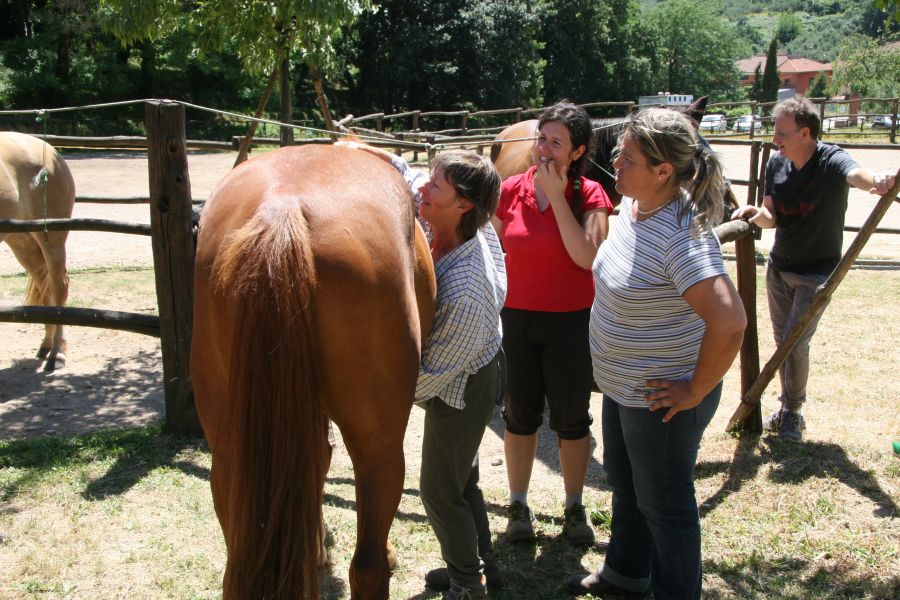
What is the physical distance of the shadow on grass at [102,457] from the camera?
362 centimetres

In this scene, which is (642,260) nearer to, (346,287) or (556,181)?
(556,181)

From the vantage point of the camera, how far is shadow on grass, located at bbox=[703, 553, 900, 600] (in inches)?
111

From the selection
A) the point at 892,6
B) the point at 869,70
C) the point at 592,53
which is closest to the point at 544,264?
the point at 892,6

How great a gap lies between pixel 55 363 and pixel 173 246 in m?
2.39

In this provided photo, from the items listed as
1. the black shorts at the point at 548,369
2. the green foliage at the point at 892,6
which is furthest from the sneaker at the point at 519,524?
the green foliage at the point at 892,6

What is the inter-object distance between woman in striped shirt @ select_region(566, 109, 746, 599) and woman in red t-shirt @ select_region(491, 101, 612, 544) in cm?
55

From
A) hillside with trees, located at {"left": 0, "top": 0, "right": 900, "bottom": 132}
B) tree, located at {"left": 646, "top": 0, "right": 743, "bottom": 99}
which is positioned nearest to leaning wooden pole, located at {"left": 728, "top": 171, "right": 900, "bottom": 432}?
hillside with trees, located at {"left": 0, "top": 0, "right": 900, "bottom": 132}

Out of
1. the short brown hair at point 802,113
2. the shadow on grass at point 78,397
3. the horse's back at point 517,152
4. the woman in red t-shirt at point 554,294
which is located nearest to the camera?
the woman in red t-shirt at point 554,294

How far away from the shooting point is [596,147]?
4.71 metres

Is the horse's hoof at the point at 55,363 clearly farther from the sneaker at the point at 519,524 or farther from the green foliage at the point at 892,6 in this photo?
the green foliage at the point at 892,6

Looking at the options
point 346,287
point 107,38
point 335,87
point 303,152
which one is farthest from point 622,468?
point 335,87

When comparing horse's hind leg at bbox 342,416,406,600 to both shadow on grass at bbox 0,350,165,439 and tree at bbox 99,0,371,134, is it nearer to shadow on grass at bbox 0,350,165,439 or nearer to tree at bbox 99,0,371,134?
shadow on grass at bbox 0,350,165,439

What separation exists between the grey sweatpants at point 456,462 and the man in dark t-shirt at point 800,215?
88.8 inches

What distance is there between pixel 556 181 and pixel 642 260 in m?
0.72
